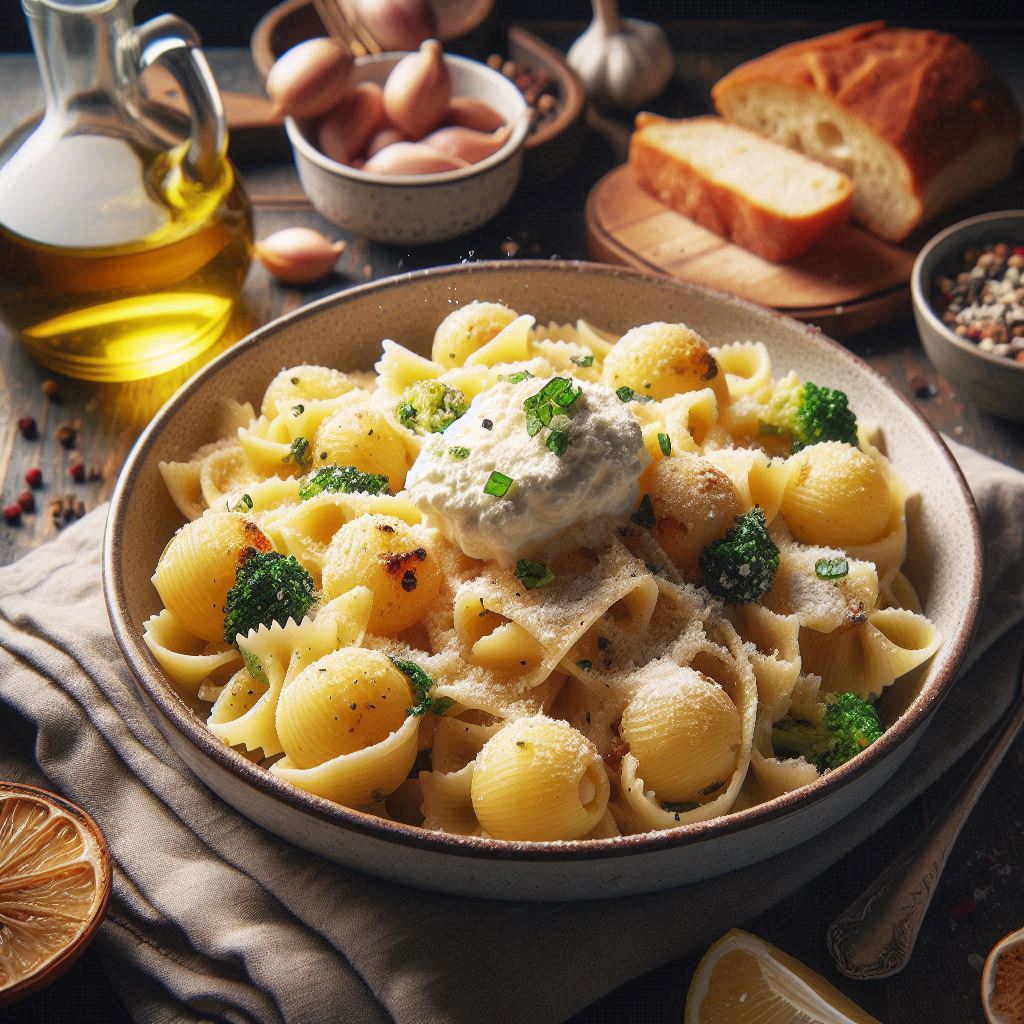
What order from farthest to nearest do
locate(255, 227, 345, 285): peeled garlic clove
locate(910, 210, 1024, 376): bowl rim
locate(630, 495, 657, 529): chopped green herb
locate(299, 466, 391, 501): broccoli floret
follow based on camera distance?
locate(255, 227, 345, 285): peeled garlic clove, locate(910, 210, 1024, 376): bowl rim, locate(299, 466, 391, 501): broccoli floret, locate(630, 495, 657, 529): chopped green herb

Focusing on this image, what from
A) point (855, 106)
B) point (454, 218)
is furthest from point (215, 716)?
point (855, 106)

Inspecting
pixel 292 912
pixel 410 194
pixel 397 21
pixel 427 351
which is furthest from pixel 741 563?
pixel 397 21

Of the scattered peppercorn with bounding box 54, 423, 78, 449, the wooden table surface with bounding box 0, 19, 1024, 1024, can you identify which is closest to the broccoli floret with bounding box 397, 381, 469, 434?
the wooden table surface with bounding box 0, 19, 1024, 1024

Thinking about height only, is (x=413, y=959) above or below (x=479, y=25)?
below

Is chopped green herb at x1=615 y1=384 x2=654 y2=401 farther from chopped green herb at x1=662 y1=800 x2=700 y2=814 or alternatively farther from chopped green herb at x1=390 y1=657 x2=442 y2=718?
chopped green herb at x1=662 y1=800 x2=700 y2=814

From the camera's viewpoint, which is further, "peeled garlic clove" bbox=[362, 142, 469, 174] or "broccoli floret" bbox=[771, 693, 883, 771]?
"peeled garlic clove" bbox=[362, 142, 469, 174]

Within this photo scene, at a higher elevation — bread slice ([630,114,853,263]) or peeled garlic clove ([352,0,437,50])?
peeled garlic clove ([352,0,437,50])

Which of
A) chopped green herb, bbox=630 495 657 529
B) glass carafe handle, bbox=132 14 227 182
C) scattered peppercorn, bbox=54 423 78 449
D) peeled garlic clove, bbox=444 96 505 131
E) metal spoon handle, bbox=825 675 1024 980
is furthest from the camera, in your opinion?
peeled garlic clove, bbox=444 96 505 131

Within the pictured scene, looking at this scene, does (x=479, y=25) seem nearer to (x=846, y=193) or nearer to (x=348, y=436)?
(x=846, y=193)
